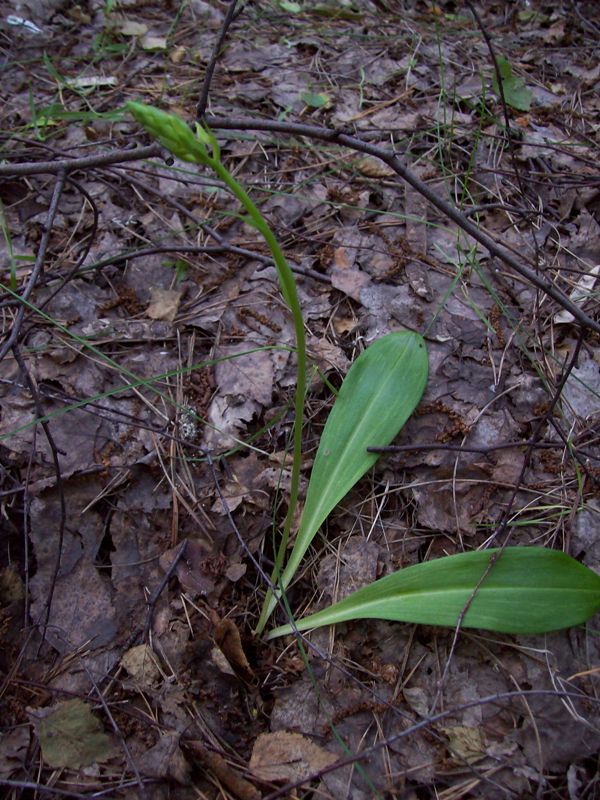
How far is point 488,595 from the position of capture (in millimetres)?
1215

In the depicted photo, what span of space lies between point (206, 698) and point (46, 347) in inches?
43.2

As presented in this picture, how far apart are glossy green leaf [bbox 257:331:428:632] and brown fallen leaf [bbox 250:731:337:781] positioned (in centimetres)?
29

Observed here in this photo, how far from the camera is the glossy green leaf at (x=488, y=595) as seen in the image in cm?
117

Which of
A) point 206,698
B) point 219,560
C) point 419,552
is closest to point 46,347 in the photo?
point 219,560

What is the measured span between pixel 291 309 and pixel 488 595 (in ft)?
2.49

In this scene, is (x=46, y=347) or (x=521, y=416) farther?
(x=46, y=347)

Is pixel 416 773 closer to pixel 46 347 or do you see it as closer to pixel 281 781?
pixel 281 781

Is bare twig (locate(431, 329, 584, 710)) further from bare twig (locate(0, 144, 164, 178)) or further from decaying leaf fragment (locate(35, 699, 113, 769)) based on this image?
bare twig (locate(0, 144, 164, 178))

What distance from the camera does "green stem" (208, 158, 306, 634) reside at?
3.06 ft

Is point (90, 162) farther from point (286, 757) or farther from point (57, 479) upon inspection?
point (286, 757)

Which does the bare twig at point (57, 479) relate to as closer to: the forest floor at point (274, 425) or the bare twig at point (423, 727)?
the forest floor at point (274, 425)

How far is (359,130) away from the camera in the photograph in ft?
7.55

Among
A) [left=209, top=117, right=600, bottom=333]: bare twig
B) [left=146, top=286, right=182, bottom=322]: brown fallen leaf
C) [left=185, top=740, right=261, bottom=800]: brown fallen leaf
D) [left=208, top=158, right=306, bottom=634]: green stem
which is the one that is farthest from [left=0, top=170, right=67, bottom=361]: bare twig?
[left=185, top=740, right=261, bottom=800]: brown fallen leaf

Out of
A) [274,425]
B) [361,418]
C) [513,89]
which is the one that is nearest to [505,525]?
[361,418]
